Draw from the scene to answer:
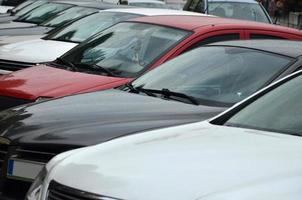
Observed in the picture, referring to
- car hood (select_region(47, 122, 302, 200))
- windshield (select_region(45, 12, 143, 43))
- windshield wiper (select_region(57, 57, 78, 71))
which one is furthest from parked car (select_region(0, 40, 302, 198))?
windshield (select_region(45, 12, 143, 43))

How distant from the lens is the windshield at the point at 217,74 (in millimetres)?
5605

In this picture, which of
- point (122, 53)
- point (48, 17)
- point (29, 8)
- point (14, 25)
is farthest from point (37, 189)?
point (29, 8)

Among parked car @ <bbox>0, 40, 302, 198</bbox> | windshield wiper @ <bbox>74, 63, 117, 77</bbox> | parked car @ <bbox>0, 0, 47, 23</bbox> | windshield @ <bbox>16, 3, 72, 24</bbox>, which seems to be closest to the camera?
parked car @ <bbox>0, 40, 302, 198</bbox>

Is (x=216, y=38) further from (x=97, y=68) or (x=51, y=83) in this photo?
(x=51, y=83)

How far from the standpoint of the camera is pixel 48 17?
47.8 feet

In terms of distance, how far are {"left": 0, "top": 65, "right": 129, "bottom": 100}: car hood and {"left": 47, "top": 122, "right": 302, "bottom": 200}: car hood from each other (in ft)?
8.40

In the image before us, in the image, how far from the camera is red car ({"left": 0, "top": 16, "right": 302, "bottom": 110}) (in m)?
6.52

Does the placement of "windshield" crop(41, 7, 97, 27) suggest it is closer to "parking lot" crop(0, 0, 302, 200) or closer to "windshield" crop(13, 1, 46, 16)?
"parking lot" crop(0, 0, 302, 200)

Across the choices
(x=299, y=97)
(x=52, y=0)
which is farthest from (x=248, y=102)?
(x=52, y=0)

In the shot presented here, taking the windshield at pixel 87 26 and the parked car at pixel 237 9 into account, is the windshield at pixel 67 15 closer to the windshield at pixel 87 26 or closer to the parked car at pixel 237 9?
the windshield at pixel 87 26

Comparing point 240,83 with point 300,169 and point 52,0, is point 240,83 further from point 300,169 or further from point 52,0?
point 52,0

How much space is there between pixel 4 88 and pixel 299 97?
335 cm

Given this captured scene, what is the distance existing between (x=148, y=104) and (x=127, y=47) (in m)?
1.89

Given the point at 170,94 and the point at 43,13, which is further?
the point at 43,13
